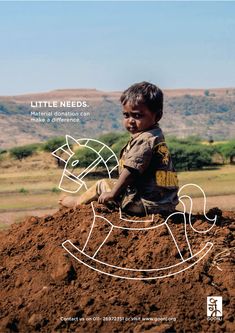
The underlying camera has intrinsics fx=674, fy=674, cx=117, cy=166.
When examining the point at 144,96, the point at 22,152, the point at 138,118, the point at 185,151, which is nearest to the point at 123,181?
the point at 138,118

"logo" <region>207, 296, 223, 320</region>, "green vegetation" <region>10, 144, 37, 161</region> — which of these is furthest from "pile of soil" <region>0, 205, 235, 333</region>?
"green vegetation" <region>10, 144, 37, 161</region>

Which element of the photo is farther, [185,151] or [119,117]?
[119,117]

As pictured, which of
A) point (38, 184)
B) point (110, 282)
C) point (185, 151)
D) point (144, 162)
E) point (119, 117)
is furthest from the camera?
point (119, 117)

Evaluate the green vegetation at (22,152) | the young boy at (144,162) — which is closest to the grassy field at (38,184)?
the green vegetation at (22,152)

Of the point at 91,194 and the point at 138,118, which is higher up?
the point at 138,118

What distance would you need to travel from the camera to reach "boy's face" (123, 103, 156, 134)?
5.54 metres

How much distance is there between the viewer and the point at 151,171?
5.53 m

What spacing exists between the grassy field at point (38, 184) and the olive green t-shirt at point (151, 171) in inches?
421

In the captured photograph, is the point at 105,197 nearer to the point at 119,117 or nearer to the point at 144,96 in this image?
the point at 144,96

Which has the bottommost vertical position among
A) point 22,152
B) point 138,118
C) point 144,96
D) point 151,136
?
point 22,152

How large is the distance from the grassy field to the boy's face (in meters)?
10.7

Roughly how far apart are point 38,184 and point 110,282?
22.2 m

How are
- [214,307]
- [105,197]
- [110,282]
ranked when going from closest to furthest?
[214,307]
[110,282]
[105,197]

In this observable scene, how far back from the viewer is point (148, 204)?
5555mm
